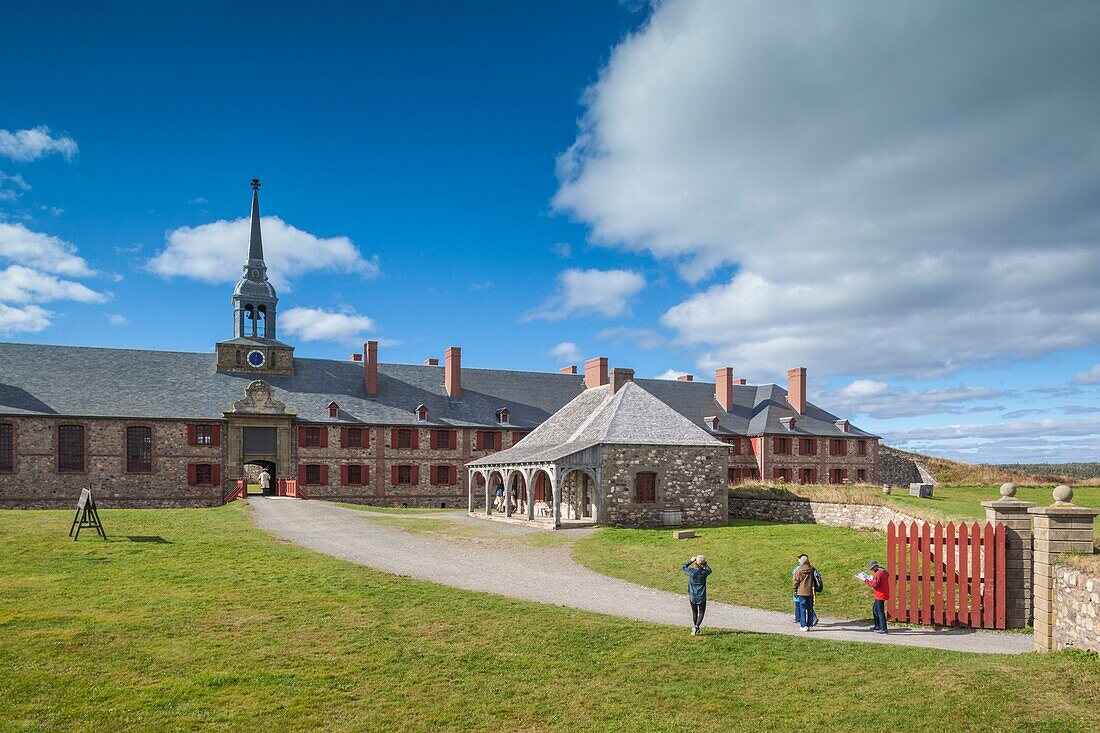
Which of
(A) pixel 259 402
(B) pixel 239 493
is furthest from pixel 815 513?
(A) pixel 259 402

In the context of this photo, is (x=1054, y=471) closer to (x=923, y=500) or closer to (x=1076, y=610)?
(x=923, y=500)

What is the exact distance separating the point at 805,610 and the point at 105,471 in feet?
125

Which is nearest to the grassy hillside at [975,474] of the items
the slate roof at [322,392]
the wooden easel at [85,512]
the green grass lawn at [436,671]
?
the slate roof at [322,392]

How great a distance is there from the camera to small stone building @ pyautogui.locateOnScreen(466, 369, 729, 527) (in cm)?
2997

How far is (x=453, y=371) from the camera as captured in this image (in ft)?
163

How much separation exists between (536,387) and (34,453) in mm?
28618

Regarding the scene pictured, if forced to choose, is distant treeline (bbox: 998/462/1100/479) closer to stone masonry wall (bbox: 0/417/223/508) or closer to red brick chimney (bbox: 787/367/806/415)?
red brick chimney (bbox: 787/367/806/415)

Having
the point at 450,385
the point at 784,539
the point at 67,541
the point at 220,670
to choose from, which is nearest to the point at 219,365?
the point at 450,385

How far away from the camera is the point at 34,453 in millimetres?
38938

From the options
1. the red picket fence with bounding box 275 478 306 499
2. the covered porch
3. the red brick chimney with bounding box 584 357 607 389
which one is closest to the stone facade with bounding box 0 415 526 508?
the red picket fence with bounding box 275 478 306 499

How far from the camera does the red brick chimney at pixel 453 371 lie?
163 feet

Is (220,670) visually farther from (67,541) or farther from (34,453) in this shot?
(34,453)

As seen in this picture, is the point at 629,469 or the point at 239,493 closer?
the point at 629,469

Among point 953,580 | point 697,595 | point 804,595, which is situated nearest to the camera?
point 697,595
